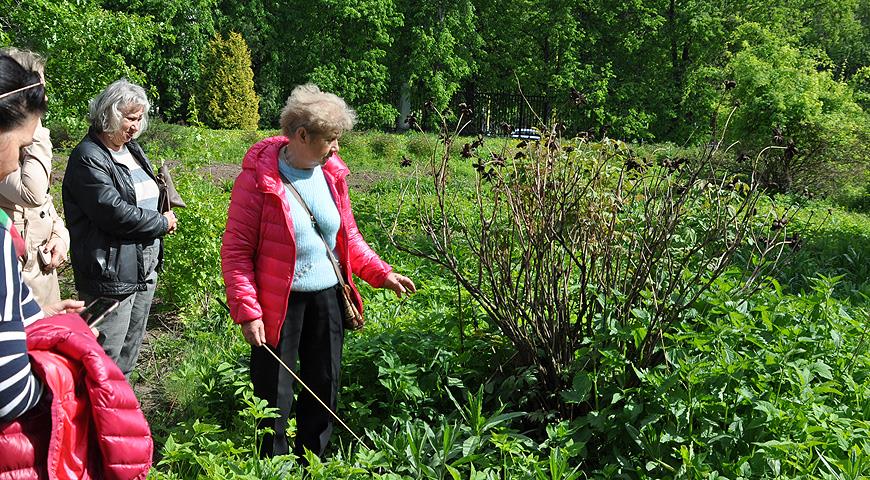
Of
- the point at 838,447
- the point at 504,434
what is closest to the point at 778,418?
the point at 838,447

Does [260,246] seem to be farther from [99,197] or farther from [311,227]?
[99,197]

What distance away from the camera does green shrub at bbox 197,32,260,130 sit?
20438 mm

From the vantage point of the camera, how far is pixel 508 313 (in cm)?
344

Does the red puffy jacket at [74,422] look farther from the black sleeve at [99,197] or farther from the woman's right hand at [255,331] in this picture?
the black sleeve at [99,197]

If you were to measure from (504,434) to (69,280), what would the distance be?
464 centimetres

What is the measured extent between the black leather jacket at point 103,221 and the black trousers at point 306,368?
0.91 m

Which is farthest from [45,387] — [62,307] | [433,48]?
[433,48]

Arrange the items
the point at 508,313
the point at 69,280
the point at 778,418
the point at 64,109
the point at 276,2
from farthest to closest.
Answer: the point at 276,2
the point at 64,109
the point at 69,280
the point at 508,313
the point at 778,418

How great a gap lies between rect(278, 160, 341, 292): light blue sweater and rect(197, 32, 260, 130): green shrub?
1818 cm

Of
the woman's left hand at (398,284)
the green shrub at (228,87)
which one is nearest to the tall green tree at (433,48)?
the green shrub at (228,87)

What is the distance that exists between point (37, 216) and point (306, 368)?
4.73 ft

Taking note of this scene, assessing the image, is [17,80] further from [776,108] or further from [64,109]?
[776,108]

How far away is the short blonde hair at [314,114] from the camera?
9.25 ft

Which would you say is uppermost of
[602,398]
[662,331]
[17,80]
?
[17,80]
